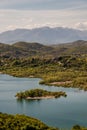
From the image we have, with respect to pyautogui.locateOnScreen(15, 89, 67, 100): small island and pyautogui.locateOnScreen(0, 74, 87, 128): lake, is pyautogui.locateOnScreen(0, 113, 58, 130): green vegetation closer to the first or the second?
pyautogui.locateOnScreen(0, 74, 87, 128): lake

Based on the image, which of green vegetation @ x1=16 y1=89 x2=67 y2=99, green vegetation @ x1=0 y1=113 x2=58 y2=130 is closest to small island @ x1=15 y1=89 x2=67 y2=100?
green vegetation @ x1=16 y1=89 x2=67 y2=99

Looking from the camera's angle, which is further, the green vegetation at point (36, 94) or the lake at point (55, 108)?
the green vegetation at point (36, 94)

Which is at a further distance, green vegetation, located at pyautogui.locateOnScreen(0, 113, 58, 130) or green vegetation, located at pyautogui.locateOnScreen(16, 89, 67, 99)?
green vegetation, located at pyautogui.locateOnScreen(16, 89, 67, 99)

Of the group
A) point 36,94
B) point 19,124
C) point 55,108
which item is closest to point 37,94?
point 36,94

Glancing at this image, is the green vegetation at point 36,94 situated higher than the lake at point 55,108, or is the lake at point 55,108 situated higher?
the green vegetation at point 36,94

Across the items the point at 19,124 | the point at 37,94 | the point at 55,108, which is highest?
the point at 19,124

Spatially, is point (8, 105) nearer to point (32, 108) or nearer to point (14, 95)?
point (32, 108)

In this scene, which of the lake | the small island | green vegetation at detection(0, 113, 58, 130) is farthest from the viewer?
the small island

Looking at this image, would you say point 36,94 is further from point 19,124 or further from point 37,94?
point 19,124

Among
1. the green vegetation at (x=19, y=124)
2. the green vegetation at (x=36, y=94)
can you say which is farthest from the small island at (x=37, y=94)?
the green vegetation at (x=19, y=124)

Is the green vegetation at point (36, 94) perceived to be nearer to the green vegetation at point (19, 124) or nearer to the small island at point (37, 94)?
the small island at point (37, 94)

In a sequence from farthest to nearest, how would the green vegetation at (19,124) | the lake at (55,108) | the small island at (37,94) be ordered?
the small island at (37,94)
the lake at (55,108)
the green vegetation at (19,124)
